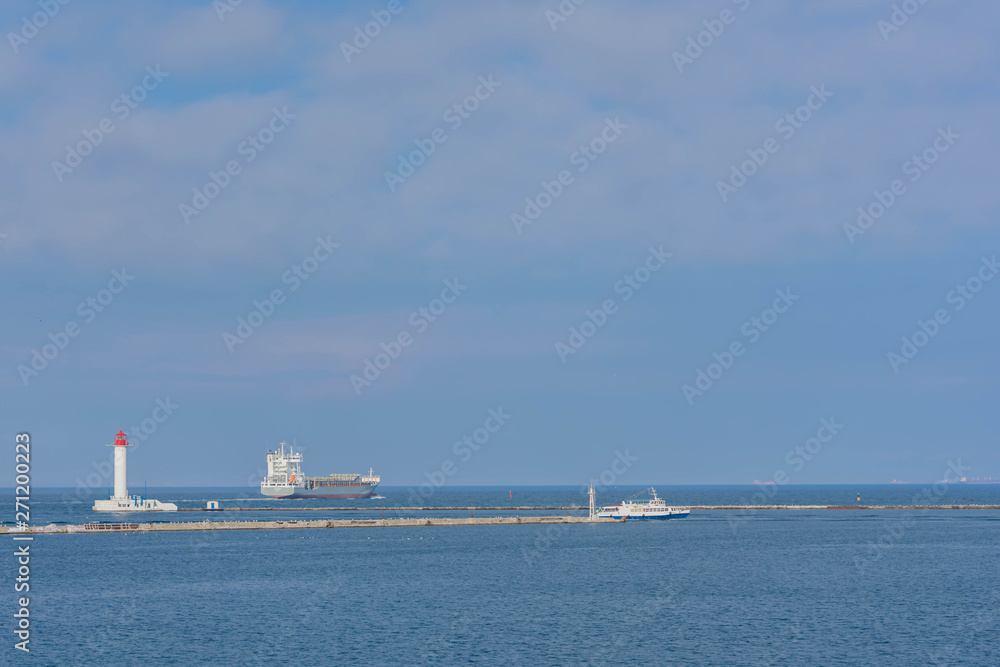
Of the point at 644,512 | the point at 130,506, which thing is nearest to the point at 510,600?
the point at 644,512

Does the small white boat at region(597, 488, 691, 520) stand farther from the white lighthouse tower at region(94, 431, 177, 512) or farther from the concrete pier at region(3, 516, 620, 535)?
the white lighthouse tower at region(94, 431, 177, 512)

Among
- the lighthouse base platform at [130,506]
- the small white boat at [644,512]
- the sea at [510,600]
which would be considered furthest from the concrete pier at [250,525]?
the lighthouse base platform at [130,506]

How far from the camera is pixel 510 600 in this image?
63.4 meters

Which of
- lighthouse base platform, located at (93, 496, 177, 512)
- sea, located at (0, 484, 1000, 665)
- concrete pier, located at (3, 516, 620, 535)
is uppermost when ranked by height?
lighthouse base platform, located at (93, 496, 177, 512)

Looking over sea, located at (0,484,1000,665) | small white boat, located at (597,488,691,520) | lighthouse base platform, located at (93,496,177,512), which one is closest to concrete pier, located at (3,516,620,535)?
sea, located at (0,484,1000,665)

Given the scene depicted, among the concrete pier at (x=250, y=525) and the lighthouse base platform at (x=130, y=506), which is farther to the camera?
the lighthouse base platform at (x=130, y=506)

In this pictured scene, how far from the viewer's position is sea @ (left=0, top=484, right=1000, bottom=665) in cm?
4809

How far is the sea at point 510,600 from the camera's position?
48.1 m

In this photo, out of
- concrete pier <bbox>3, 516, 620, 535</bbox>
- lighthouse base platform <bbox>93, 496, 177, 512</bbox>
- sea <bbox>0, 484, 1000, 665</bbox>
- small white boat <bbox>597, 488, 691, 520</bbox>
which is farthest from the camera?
lighthouse base platform <bbox>93, 496, 177, 512</bbox>

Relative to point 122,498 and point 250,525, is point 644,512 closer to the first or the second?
point 250,525

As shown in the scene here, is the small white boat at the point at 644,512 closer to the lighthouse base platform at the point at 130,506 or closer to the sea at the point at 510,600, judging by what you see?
the sea at the point at 510,600

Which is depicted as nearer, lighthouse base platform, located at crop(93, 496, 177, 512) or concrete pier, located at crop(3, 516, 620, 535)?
concrete pier, located at crop(3, 516, 620, 535)

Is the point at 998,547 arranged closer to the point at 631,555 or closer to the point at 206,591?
the point at 631,555

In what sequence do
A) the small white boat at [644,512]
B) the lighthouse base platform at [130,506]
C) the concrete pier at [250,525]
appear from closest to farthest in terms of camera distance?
the concrete pier at [250,525] < the small white boat at [644,512] < the lighthouse base platform at [130,506]
